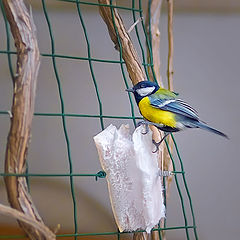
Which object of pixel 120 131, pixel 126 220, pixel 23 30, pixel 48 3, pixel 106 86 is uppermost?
pixel 48 3

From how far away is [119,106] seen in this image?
3.77 feet

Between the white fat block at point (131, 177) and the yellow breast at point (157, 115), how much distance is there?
1.0 inches

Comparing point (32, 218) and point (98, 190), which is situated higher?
point (98, 190)

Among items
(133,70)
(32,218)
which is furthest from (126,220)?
(133,70)

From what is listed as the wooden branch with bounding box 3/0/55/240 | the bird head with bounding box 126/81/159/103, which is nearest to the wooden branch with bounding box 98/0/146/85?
the bird head with bounding box 126/81/159/103

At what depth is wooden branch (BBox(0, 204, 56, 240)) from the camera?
0.56 meters

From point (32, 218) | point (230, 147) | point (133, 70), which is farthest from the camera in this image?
point (230, 147)

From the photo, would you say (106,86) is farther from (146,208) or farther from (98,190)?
(146,208)

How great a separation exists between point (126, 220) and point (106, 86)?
54 cm

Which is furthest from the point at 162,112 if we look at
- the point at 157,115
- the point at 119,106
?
the point at 119,106

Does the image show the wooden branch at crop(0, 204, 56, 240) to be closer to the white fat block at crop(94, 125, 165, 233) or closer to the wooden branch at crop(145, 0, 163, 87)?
the white fat block at crop(94, 125, 165, 233)

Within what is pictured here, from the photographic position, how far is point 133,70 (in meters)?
0.81

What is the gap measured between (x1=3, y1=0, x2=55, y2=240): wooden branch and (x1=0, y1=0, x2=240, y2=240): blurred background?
462 millimetres

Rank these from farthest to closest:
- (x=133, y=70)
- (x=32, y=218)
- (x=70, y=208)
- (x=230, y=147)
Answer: (x=230, y=147) → (x=70, y=208) → (x=133, y=70) → (x=32, y=218)
